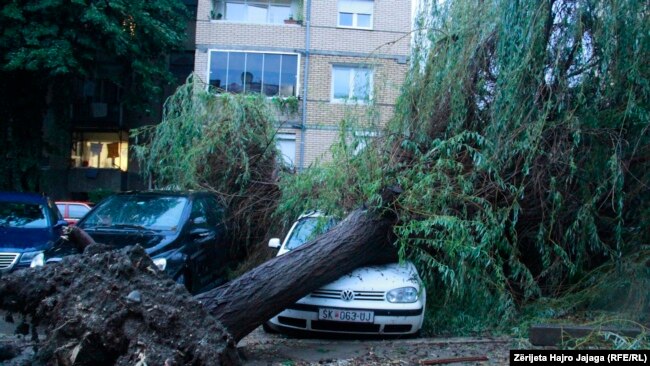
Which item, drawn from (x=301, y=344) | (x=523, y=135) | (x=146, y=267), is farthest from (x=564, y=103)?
(x=146, y=267)

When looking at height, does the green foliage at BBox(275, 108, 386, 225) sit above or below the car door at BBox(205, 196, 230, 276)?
above

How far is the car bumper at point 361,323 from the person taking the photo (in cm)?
579

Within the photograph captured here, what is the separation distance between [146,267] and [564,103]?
512 cm

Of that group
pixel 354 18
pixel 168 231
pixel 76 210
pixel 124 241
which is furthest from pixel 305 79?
pixel 124 241

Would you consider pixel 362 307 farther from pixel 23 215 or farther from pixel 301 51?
pixel 301 51

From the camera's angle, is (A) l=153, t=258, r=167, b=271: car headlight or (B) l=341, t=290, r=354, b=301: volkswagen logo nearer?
(B) l=341, t=290, r=354, b=301: volkswagen logo

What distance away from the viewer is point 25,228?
28.7 feet

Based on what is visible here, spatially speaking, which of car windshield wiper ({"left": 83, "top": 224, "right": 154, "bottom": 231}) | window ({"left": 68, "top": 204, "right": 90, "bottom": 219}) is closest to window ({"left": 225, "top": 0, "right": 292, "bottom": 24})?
window ({"left": 68, "top": 204, "right": 90, "bottom": 219})

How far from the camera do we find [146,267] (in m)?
4.84

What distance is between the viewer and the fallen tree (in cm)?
405

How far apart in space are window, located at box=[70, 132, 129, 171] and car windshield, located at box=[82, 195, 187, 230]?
18392 mm

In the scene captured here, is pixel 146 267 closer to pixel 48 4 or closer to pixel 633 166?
pixel 633 166

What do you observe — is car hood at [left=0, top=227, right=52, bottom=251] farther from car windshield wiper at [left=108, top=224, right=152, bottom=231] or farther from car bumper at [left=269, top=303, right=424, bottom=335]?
car bumper at [left=269, top=303, right=424, bottom=335]

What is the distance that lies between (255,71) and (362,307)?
1556cm
